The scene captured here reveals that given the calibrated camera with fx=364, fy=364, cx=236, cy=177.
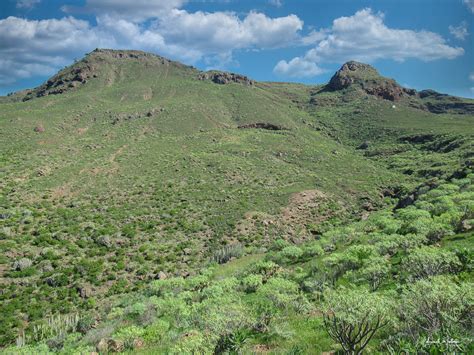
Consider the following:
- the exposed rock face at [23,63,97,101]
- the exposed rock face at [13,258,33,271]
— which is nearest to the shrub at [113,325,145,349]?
the exposed rock face at [13,258,33,271]

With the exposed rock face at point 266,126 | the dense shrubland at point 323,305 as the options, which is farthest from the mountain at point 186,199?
the exposed rock face at point 266,126

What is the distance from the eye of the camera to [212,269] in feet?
90.4

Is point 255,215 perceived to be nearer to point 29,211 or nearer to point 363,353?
point 29,211

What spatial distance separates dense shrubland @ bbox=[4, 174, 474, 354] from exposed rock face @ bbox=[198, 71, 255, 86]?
93.7 m

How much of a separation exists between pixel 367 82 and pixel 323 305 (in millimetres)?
131141

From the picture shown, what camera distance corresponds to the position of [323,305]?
9945 mm

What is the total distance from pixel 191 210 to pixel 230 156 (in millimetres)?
20159

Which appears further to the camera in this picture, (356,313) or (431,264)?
(431,264)

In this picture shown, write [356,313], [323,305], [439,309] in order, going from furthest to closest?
[323,305] < [356,313] < [439,309]

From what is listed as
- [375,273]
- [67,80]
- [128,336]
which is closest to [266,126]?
[67,80]

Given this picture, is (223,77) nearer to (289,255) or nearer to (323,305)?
(289,255)

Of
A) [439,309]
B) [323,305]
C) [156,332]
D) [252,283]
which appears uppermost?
[439,309]

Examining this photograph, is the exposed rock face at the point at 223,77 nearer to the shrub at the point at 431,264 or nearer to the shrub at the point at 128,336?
the shrub at the point at 128,336

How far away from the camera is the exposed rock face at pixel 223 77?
116 m
